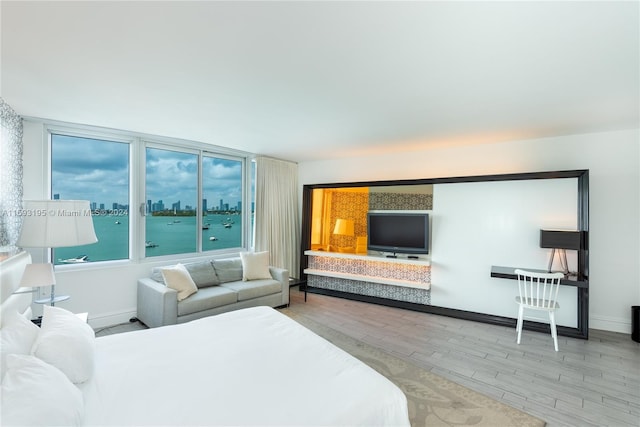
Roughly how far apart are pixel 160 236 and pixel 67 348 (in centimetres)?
313

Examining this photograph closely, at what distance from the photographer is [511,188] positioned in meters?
4.14

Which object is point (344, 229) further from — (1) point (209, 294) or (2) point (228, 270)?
(1) point (209, 294)

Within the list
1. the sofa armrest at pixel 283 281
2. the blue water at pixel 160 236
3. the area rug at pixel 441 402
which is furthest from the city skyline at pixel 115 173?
the area rug at pixel 441 402

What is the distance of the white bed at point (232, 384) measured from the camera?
1.37 metres

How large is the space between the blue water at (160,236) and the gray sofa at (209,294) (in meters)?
0.56

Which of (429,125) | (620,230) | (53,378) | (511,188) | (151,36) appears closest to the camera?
(53,378)

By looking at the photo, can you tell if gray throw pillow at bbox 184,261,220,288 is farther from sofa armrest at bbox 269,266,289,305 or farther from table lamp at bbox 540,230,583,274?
table lamp at bbox 540,230,583,274

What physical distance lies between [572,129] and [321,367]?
415 centimetres

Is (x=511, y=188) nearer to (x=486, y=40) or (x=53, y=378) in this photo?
(x=486, y=40)

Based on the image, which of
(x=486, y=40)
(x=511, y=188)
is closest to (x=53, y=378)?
(x=486, y=40)

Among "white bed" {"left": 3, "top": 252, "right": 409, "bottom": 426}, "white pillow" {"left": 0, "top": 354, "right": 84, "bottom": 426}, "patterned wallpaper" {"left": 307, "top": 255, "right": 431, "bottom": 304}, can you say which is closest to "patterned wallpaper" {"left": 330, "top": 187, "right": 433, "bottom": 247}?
"patterned wallpaper" {"left": 307, "top": 255, "right": 431, "bottom": 304}

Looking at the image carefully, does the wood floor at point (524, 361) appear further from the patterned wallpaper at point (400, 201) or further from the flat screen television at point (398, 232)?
the patterned wallpaper at point (400, 201)

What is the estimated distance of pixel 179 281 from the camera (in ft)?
12.1

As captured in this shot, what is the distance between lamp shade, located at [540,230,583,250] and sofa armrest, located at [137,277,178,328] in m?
4.57
